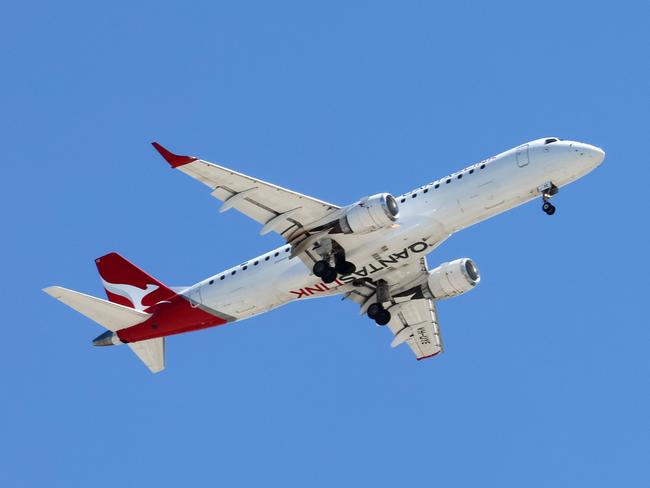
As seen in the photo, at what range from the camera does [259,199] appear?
49594 mm

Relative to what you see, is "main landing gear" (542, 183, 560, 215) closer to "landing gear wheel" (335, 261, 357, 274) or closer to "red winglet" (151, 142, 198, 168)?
"landing gear wheel" (335, 261, 357, 274)

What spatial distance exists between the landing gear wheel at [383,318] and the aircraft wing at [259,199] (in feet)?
23.3

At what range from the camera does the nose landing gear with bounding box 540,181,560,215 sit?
49844 millimetres

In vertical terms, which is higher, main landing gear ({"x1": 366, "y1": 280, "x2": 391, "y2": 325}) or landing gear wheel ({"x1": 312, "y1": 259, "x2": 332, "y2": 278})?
landing gear wheel ({"x1": 312, "y1": 259, "x2": 332, "y2": 278})

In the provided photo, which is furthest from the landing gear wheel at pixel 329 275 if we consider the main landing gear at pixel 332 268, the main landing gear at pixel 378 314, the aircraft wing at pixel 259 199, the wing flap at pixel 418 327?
the wing flap at pixel 418 327

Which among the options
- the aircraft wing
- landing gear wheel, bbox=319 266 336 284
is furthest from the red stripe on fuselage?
the aircraft wing

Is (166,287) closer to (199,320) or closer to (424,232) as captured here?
(199,320)

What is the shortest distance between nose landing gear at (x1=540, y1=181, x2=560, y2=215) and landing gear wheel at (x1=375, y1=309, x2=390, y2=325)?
9.77m

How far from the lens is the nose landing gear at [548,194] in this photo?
49844 mm

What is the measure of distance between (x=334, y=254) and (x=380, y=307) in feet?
18.3

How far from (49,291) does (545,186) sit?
20472 mm

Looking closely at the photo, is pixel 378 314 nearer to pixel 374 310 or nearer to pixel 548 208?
pixel 374 310

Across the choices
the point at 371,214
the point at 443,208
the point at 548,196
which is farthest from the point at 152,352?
the point at 548,196

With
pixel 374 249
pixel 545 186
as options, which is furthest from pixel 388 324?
pixel 545 186
